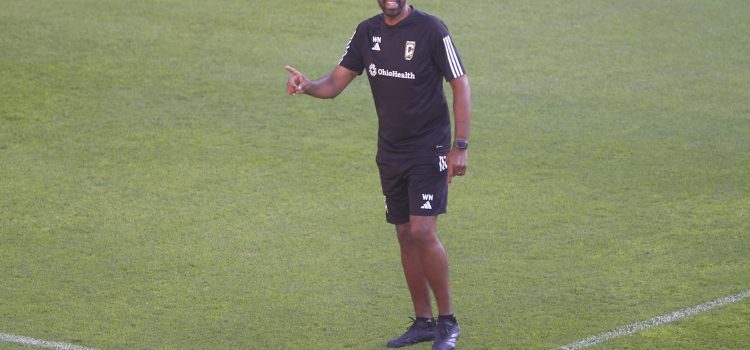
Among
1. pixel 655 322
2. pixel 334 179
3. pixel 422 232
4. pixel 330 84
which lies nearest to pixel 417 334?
pixel 422 232

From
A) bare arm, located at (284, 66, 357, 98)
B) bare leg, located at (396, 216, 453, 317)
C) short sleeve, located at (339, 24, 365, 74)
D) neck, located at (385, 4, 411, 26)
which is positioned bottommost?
bare leg, located at (396, 216, 453, 317)

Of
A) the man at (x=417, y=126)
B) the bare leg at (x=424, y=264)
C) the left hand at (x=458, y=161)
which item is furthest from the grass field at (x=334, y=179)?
the left hand at (x=458, y=161)

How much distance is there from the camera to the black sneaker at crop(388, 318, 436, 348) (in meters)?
7.58

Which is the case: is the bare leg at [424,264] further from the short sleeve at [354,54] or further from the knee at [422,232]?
the short sleeve at [354,54]

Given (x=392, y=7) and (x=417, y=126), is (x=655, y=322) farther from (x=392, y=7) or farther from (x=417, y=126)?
(x=392, y=7)

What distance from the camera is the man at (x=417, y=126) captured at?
7.27 meters

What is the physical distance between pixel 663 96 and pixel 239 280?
6427 millimetres

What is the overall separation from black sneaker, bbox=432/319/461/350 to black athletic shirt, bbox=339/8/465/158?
3.44 feet

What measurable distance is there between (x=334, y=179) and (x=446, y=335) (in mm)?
3666

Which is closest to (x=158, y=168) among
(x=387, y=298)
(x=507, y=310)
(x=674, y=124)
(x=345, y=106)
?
(x=345, y=106)

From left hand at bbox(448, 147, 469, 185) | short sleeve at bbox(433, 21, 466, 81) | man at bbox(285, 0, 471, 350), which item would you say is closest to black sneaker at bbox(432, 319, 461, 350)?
man at bbox(285, 0, 471, 350)

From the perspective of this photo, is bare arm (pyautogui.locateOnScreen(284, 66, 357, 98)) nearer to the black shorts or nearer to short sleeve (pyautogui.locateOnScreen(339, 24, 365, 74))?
short sleeve (pyautogui.locateOnScreen(339, 24, 365, 74))

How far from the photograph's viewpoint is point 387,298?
328 inches

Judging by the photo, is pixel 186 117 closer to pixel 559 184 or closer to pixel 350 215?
pixel 350 215
